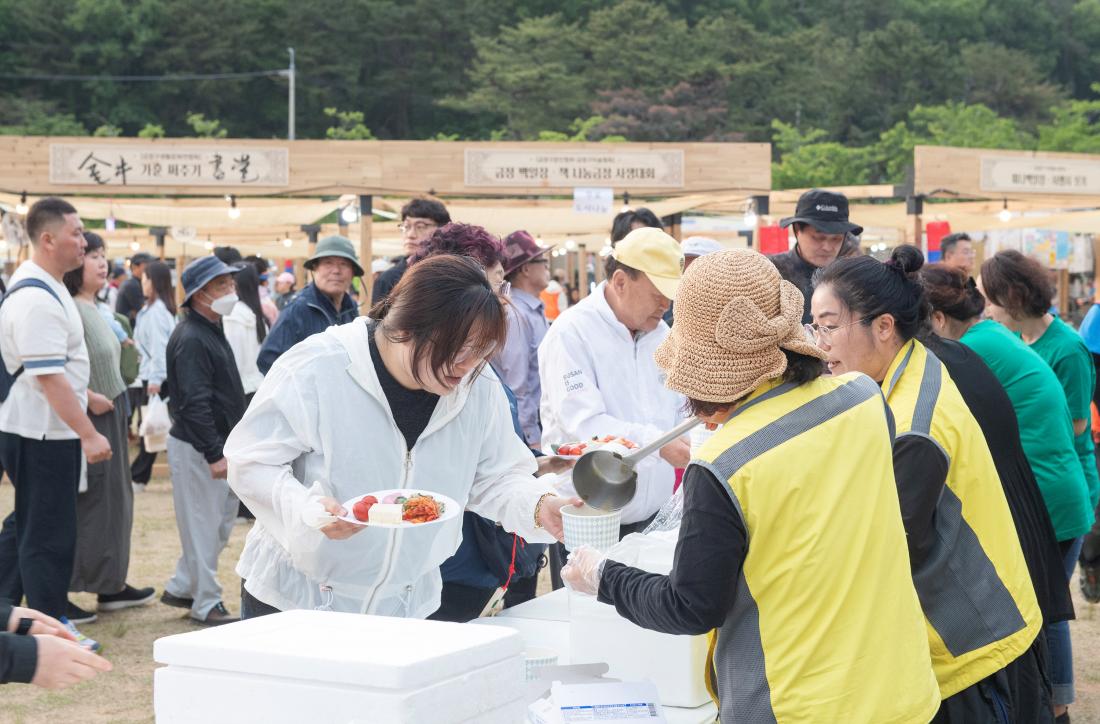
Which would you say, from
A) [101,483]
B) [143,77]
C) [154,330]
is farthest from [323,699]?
[143,77]

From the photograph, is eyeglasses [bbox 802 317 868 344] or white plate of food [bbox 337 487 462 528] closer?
Result: white plate of food [bbox 337 487 462 528]

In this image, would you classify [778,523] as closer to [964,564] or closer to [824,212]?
[964,564]

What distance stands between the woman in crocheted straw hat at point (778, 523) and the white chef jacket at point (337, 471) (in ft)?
2.34

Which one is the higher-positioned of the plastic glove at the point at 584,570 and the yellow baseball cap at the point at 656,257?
the yellow baseball cap at the point at 656,257

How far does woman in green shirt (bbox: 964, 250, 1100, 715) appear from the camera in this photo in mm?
4297

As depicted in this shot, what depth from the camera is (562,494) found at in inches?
104

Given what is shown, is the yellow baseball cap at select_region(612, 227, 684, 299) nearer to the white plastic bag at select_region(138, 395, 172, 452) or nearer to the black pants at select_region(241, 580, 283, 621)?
the black pants at select_region(241, 580, 283, 621)

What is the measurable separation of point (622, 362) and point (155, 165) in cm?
662

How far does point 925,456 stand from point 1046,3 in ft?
177

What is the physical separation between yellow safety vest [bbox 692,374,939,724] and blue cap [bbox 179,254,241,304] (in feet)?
12.9

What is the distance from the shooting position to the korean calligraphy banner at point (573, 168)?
9.70 m

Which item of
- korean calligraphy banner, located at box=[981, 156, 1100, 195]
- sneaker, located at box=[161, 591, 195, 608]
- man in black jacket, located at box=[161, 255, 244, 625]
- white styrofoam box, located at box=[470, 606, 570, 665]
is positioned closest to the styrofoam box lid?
white styrofoam box, located at box=[470, 606, 570, 665]

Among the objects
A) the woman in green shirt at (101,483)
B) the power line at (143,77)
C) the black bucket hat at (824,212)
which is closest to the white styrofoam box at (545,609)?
the black bucket hat at (824,212)

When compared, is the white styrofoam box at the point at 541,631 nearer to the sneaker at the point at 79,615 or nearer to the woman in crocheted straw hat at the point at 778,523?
the woman in crocheted straw hat at the point at 778,523
